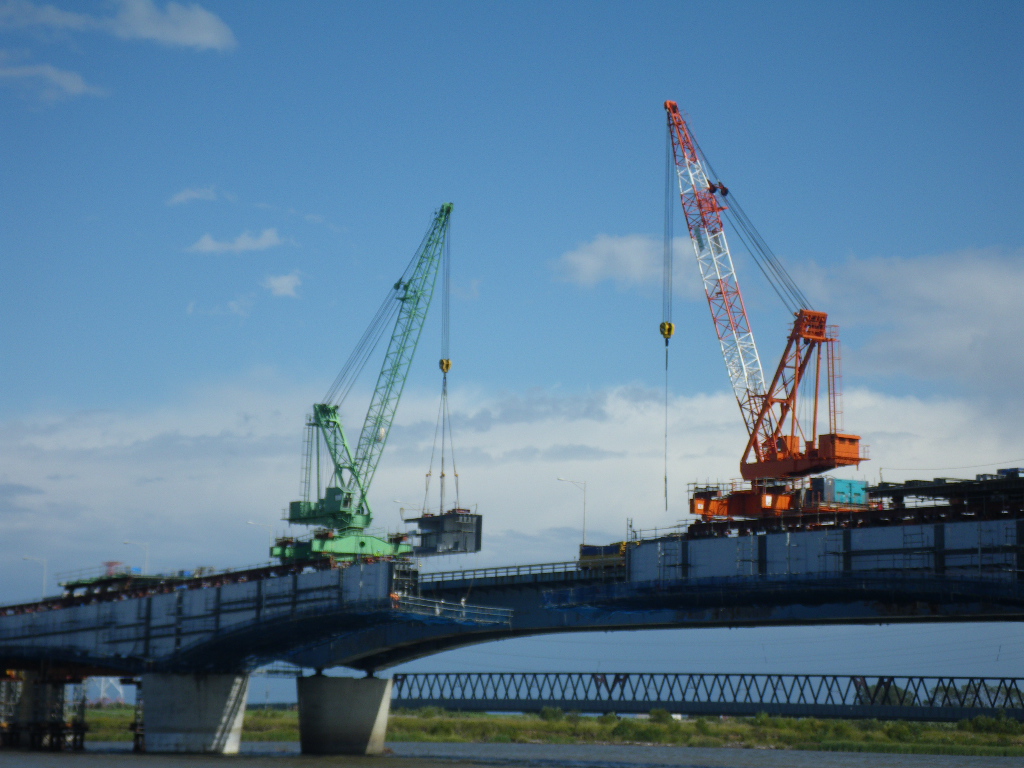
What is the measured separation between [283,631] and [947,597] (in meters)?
52.8

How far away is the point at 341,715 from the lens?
4149 inches

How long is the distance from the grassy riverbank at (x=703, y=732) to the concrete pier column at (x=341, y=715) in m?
38.8

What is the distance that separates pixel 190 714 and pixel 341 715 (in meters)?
13.8

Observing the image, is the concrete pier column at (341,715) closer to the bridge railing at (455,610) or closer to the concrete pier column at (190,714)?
the concrete pier column at (190,714)

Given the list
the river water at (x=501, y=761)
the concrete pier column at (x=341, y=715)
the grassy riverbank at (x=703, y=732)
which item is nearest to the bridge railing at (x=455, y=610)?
the river water at (x=501, y=761)

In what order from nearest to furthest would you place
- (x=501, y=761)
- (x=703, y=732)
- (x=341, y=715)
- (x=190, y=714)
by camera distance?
(x=501, y=761) → (x=190, y=714) → (x=341, y=715) → (x=703, y=732)

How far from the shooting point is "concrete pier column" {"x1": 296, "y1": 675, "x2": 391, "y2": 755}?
342 feet

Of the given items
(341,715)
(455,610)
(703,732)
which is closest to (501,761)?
(455,610)

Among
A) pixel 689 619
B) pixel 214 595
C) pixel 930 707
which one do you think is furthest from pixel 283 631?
pixel 930 707

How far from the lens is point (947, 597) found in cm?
6738

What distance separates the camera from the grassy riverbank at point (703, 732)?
5201 inches

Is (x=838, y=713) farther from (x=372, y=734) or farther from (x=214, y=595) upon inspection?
(x=214, y=595)

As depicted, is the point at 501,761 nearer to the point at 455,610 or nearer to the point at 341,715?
the point at 455,610

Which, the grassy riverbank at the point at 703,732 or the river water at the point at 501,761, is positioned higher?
the river water at the point at 501,761
